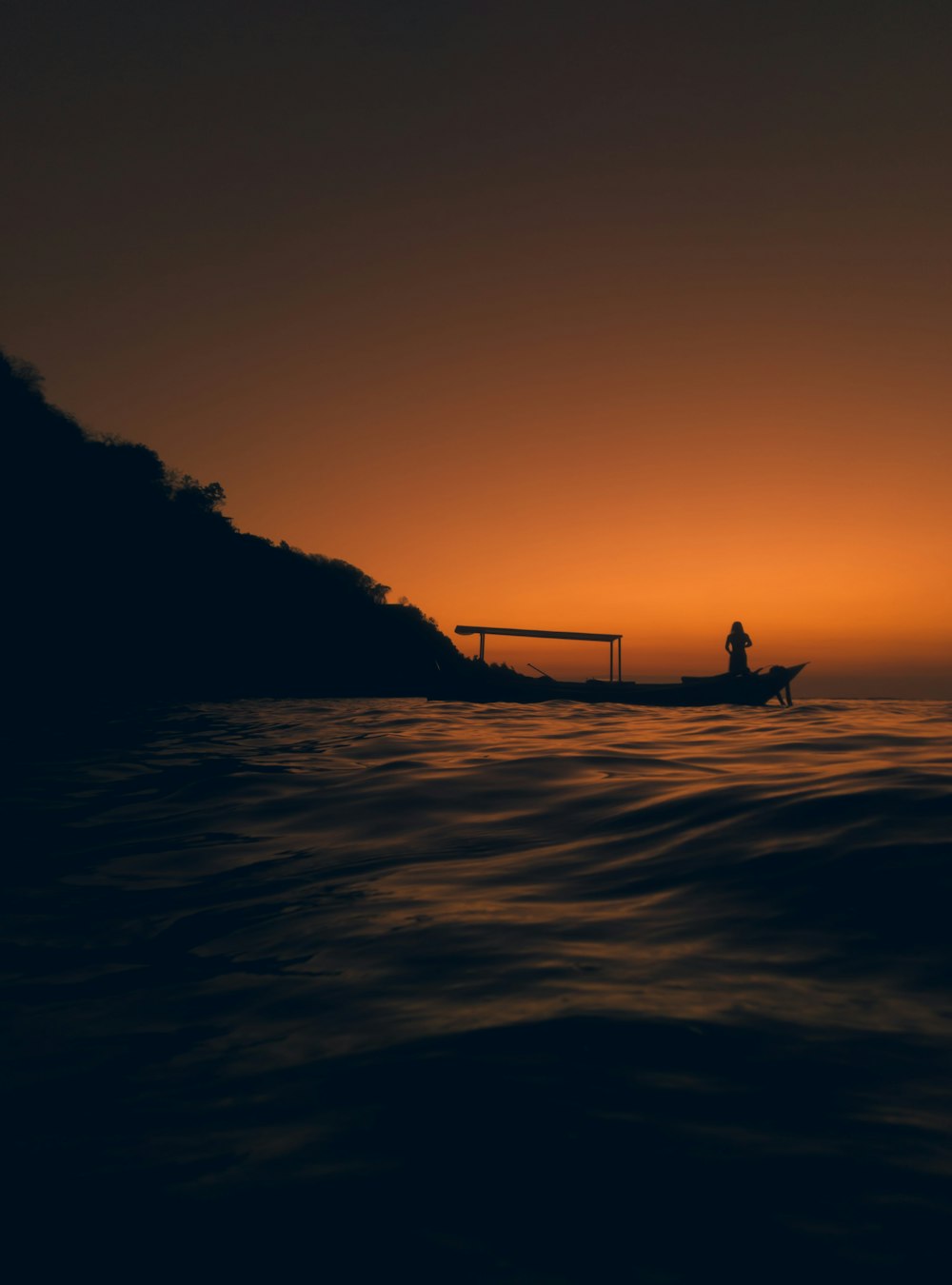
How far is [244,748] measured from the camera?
1170 centimetres

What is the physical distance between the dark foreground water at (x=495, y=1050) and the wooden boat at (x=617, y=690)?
23240mm

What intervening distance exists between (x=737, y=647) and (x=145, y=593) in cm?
5332

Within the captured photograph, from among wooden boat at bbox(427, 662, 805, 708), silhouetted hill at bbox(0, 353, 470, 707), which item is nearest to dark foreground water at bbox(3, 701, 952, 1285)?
wooden boat at bbox(427, 662, 805, 708)

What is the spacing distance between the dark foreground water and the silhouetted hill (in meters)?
44.0

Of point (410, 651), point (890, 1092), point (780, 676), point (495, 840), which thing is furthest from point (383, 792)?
point (410, 651)

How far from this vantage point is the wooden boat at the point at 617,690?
28.5m

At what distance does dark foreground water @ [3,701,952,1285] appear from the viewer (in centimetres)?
156

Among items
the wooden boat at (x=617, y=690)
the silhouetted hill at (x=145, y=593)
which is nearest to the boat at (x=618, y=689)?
the wooden boat at (x=617, y=690)

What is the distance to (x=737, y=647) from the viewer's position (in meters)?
28.8

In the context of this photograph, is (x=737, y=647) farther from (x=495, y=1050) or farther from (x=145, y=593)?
(x=145, y=593)

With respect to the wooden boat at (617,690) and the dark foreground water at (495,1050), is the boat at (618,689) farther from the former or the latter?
the dark foreground water at (495,1050)

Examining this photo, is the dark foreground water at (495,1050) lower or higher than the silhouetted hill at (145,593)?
lower

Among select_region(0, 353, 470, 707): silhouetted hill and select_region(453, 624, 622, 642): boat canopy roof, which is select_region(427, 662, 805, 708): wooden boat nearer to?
select_region(453, 624, 622, 642): boat canopy roof

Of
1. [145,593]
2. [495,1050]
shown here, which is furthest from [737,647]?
[145,593]
